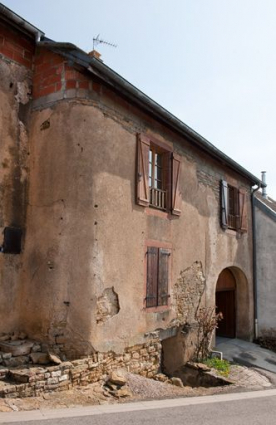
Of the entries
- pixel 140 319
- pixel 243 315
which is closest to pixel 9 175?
pixel 140 319

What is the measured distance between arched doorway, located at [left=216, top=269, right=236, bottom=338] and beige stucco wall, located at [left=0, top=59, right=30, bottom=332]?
7.04 m

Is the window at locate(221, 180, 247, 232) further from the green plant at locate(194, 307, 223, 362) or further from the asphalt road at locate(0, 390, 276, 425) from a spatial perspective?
the asphalt road at locate(0, 390, 276, 425)

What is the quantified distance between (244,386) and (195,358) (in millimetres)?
1612

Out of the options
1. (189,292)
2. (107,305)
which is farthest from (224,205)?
(107,305)

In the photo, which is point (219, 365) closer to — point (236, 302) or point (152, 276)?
point (152, 276)

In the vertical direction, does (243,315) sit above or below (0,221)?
below

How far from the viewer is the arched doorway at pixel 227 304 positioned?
37.9 ft

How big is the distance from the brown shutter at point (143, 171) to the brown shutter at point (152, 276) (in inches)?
39.2

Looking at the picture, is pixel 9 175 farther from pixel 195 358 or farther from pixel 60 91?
pixel 195 358

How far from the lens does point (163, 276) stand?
777 cm

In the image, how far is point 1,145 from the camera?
20.1 ft

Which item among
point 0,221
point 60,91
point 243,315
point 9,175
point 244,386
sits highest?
point 60,91

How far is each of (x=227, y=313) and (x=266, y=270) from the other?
6.07 ft

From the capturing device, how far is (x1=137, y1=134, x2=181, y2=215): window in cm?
739
